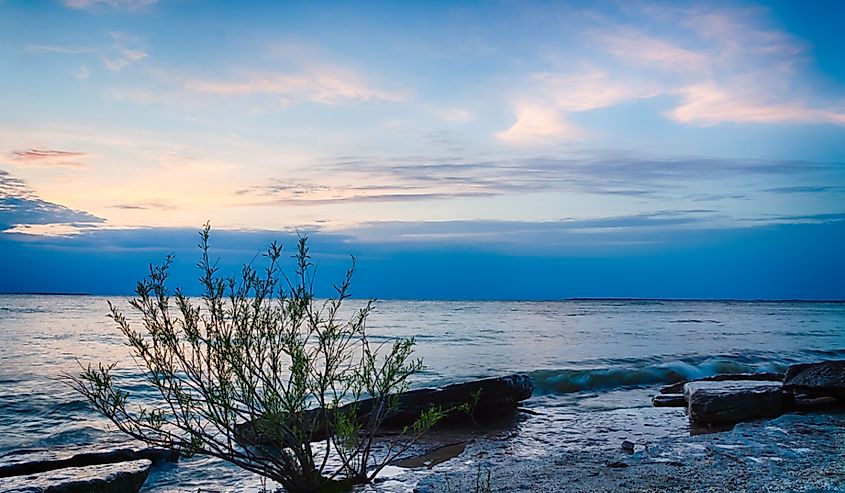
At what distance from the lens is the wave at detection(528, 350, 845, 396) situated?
63.6ft

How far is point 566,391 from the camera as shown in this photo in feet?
61.3

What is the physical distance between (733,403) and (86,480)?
1063 cm

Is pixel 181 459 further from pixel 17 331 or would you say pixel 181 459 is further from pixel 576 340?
pixel 17 331

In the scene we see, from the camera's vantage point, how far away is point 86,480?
7867mm

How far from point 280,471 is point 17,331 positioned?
121 feet

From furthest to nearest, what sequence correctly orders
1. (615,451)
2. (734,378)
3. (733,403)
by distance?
(734,378) < (733,403) < (615,451)

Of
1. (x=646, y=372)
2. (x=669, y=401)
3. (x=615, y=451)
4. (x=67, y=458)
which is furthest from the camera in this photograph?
(x=646, y=372)

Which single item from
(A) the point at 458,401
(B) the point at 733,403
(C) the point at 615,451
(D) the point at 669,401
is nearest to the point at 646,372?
(D) the point at 669,401

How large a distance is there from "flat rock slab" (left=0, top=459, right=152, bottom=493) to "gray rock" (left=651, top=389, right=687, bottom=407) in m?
11.1

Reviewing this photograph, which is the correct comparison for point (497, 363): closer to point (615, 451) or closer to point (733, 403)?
point (733, 403)

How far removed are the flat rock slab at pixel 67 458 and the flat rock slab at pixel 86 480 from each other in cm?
43

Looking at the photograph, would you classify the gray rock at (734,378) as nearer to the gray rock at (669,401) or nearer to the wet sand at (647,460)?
the gray rock at (669,401)

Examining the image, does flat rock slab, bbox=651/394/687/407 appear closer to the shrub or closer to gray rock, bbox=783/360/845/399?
gray rock, bbox=783/360/845/399

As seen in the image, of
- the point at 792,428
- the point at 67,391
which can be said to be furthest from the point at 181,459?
the point at 792,428
